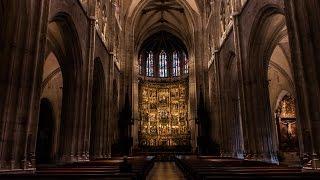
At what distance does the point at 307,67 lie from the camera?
9391 mm

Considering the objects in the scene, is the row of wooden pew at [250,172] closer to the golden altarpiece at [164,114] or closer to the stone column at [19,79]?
the stone column at [19,79]

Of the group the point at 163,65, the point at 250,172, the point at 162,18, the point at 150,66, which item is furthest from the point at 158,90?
the point at 250,172

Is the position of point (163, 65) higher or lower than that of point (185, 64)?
higher

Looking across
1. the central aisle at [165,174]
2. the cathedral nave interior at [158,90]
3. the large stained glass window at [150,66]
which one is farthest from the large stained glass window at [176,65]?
the central aisle at [165,174]

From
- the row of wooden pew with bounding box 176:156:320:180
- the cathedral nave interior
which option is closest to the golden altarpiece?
the cathedral nave interior

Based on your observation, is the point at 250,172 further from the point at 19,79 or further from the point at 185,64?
the point at 185,64

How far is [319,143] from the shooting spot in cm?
877

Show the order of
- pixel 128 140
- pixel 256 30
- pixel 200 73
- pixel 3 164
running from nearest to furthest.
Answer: pixel 3 164
pixel 256 30
pixel 128 140
pixel 200 73

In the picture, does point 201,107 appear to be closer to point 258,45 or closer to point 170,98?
point 258,45

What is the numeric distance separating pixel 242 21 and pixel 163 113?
1169 inches

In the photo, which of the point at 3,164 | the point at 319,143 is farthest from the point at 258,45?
the point at 3,164

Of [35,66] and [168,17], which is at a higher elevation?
[168,17]

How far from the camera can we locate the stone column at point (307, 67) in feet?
29.6

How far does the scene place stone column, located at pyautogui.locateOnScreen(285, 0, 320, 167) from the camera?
902 centimetres
